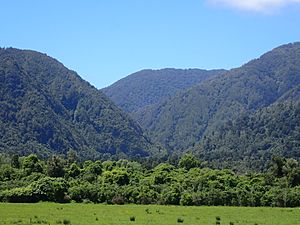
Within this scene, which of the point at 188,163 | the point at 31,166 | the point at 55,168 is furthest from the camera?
the point at 188,163

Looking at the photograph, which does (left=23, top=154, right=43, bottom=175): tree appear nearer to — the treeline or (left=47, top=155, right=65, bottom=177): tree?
the treeline

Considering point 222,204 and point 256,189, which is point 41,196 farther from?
point 256,189

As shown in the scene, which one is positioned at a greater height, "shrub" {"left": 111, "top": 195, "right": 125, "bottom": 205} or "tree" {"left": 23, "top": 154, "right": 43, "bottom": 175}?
"tree" {"left": 23, "top": 154, "right": 43, "bottom": 175}

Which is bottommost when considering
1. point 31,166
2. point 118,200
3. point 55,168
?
point 118,200

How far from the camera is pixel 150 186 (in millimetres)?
98812

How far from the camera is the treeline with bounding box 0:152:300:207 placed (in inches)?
3472

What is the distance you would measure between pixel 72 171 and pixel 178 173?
2336cm

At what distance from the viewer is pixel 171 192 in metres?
90.3

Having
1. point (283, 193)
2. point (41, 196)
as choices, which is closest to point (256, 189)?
point (283, 193)

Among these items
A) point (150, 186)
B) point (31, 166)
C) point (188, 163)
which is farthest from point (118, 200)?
point (188, 163)

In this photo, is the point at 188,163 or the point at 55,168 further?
the point at 188,163

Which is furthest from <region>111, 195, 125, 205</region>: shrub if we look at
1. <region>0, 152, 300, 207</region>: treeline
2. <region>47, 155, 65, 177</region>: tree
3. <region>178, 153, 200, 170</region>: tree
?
<region>178, 153, 200, 170</region>: tree

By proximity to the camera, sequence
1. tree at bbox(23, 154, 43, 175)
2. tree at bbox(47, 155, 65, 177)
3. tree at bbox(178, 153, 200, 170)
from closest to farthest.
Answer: tree at bbox(47, 155, 65, 177)
tree at bbox(23, 154, 43, 175)
tree at bbox(178, 153, 200, 170)

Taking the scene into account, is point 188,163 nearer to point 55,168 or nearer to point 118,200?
point 55,168
